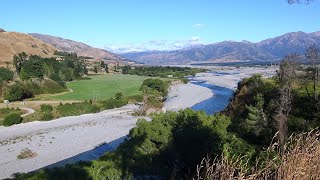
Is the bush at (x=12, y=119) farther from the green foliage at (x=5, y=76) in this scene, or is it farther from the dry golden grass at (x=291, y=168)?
the dry golden grass at (x=291, y=168)

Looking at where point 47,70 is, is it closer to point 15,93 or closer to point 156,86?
point 15,93

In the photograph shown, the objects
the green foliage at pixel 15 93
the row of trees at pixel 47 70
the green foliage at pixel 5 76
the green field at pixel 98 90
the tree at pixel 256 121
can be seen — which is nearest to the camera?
the tree at pixel 256 121

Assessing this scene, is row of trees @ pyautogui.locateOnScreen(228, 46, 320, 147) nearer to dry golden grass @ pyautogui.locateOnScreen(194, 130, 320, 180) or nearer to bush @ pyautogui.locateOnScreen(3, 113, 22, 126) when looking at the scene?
dry golden grass @ pyautogui.locateOnScreen(194, 130, 320, 180)

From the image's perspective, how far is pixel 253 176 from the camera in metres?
6.14

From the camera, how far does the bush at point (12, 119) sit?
228 ft

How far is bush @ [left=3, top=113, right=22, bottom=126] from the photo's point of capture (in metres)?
69.6

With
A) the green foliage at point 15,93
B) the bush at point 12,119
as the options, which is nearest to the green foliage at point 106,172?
the bush at point 12,119

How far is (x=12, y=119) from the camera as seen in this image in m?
70.0

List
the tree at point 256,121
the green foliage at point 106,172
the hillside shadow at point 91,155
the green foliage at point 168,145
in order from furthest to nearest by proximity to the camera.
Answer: the tree at point 256,121
the hillside shadow at point 91,155
the green foliage at point 168,145
the green foliage at point 106,172

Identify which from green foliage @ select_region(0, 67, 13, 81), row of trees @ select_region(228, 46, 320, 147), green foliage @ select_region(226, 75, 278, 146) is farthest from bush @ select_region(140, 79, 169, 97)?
green foliage @ select_region(226, 75, 278, 146)

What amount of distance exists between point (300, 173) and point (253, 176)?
0.71 metres

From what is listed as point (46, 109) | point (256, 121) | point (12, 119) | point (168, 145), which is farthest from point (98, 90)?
point (168, 145)

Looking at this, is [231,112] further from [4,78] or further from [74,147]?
[4,78]

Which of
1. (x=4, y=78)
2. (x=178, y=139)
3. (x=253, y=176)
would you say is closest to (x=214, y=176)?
(x=253, y=176)
